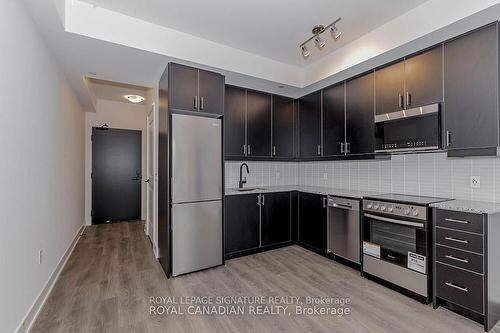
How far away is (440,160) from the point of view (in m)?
2.68

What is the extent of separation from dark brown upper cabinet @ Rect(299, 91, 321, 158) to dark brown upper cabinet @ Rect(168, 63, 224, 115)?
1517mm

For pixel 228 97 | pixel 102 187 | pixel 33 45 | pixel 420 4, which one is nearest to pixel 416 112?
pixel 420 4

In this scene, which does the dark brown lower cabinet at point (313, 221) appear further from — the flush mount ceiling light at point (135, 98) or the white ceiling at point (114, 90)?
the flush mount ceiling light at point (135, 98)

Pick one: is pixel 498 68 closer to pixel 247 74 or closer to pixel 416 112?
pixel 416 112

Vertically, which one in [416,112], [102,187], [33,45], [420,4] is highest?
[420,4]

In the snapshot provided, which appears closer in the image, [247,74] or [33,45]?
[33,45]

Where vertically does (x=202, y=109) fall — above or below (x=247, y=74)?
below

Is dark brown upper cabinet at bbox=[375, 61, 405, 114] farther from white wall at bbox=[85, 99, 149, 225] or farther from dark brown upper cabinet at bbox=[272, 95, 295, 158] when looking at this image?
white wall at bbox=[85, 99, 149, 225]

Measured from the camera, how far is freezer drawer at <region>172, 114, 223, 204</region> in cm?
283

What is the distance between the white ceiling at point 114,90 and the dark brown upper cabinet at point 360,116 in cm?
333

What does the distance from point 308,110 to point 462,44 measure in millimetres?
2020

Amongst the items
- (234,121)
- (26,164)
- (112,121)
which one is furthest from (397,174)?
(112,121)

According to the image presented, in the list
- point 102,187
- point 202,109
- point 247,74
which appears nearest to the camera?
point 202,109

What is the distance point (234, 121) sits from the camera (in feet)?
11.9
